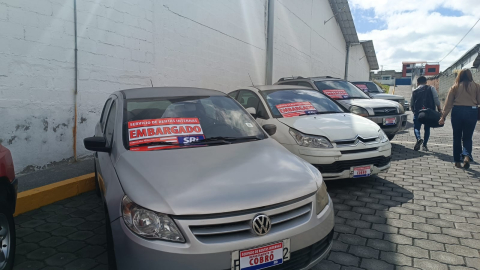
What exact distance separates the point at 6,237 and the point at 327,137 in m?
3.47

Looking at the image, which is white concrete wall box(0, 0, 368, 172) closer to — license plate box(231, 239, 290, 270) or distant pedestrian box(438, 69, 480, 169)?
license plate box(231, 239, 290, 270)

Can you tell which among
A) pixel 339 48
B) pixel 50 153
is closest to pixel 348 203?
pixel 50 153

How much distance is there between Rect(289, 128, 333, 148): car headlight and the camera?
418 centimetres

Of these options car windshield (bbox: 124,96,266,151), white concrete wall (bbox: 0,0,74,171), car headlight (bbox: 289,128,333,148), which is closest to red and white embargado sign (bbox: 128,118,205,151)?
car windshield (bbox: 124,96,266,151)

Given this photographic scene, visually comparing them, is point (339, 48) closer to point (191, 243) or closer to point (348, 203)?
point (348, 203)

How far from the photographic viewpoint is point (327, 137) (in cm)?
421

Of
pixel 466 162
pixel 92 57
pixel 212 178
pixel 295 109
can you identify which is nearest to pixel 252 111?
pixel 295 109

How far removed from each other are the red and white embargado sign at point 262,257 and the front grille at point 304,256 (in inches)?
2.3

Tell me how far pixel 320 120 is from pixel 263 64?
23.8 feet

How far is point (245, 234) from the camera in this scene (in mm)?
1919

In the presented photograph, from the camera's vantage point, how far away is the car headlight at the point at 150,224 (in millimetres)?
1866

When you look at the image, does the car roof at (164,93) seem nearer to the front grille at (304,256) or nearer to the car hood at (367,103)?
the front grille at (304,256)

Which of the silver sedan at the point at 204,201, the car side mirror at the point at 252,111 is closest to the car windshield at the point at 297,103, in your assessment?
the car side mirror at the point at 252,111

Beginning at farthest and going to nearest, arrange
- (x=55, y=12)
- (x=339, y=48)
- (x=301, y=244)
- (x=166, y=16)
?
(x=339, y=48), (x=166, y=16), (x=55, y=12), (x=301, y=244)
